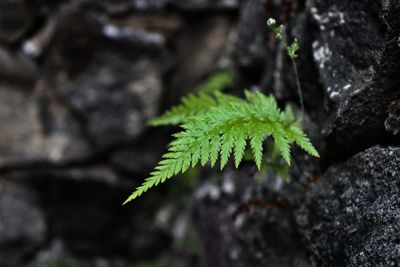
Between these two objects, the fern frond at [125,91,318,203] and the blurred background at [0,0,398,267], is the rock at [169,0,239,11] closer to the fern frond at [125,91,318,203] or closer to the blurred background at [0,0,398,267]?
the blurred background at [0,0,398,267]

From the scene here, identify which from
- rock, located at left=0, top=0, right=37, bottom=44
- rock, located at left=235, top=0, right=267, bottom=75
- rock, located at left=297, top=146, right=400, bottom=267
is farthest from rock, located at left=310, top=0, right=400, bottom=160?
rock, located at left=0, top=0, right=37, bottom=44

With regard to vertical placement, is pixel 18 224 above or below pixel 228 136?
above

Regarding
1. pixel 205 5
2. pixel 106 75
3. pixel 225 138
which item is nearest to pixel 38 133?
pixel 106 75

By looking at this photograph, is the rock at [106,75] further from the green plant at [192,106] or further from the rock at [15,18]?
the green plant at [192,106]

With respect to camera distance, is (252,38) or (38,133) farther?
(38,133)

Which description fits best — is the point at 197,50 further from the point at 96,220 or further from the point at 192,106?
the point at 96,220

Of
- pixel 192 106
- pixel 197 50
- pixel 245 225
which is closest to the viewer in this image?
pixel 192 106

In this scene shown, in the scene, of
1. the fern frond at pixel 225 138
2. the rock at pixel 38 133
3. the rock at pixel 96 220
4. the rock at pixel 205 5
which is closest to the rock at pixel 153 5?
the rock at pixel 205 5
